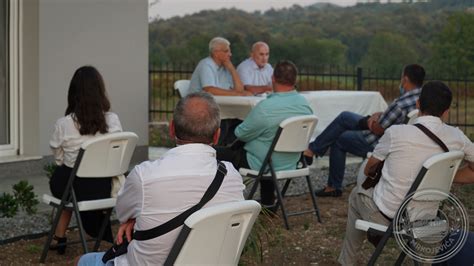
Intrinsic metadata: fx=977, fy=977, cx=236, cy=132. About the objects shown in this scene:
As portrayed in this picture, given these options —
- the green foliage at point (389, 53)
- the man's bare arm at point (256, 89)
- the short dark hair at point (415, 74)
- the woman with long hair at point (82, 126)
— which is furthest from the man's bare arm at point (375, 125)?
the green foliage at point (389, 53)

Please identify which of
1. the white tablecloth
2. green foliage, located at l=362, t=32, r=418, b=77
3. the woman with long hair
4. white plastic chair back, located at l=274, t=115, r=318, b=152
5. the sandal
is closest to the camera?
the woman with long hair

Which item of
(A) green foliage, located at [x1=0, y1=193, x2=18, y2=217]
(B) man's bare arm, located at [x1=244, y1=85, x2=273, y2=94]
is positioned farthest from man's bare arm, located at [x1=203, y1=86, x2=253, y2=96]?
(A) green foliage, located at [x1=0, y1=193, x2=18, y2=217]

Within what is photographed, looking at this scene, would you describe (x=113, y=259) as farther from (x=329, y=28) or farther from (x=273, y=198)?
(x=329, y=28)

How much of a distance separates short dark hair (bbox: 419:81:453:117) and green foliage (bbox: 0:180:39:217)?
272 centimetres

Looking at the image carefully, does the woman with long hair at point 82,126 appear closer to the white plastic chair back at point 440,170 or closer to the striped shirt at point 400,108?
the white plastic chair back at point 440,170

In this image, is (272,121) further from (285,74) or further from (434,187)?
(434,187)

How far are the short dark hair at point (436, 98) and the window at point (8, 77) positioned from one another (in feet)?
17.9

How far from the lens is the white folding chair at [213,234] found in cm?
370

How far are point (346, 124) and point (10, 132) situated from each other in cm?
338

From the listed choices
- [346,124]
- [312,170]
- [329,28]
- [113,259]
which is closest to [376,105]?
[312,170]

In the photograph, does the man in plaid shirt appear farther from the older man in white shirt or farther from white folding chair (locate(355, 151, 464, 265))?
the older man in white shirt

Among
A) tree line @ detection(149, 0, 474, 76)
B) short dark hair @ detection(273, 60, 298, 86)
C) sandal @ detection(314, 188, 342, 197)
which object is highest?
tree line @ detection(149, 0, 474, 76)

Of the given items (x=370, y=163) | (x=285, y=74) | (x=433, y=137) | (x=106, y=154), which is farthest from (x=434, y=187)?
(x=285, y=74)

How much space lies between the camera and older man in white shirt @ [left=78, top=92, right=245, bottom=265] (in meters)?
3.88
